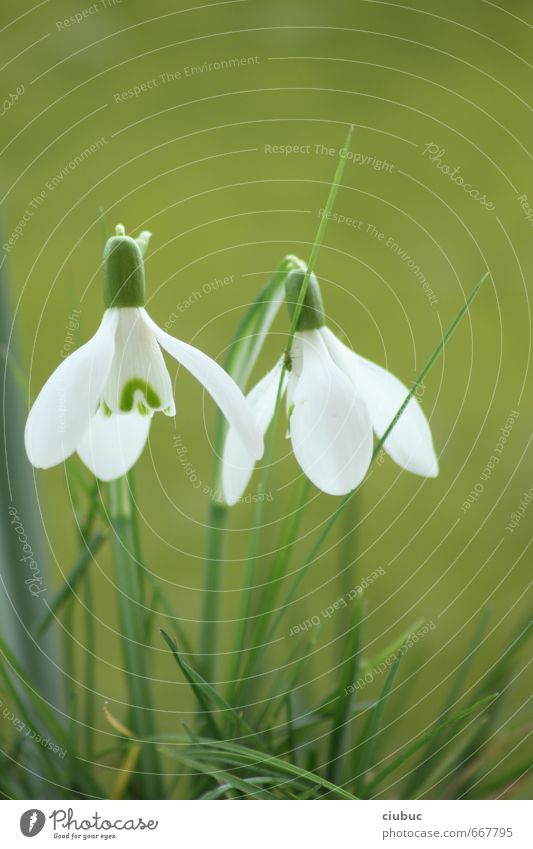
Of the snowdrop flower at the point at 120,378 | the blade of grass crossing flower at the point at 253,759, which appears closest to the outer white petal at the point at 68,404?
the snowdrop flower at the point at 120,378

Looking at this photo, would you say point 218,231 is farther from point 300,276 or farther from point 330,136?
point 300,276

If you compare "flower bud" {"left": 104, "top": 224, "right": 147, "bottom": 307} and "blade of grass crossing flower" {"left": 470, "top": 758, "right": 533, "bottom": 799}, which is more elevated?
"flower bud" {"left": 104, "top": 224, "right": 147, "bottom": 307}

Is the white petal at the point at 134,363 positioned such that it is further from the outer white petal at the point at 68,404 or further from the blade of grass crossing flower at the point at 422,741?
the blade of grass crossing flower at the point at 422,741

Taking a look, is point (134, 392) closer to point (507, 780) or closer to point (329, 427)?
point (329, 427)

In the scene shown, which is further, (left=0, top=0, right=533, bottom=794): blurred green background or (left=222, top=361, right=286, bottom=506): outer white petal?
(left=0, top=0, right=533, bottom=794): blurred green background

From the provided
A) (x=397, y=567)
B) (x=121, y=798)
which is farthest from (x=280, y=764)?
(x=397, y=567)
